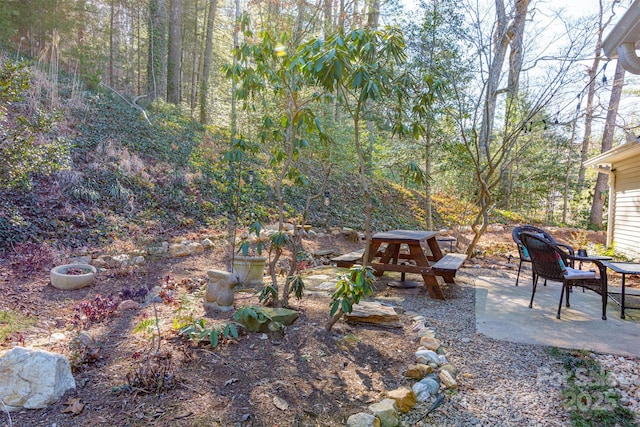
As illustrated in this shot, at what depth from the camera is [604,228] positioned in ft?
38.1

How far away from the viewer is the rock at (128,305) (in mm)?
3095

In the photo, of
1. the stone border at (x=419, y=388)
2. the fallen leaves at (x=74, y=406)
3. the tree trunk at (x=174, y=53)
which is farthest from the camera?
the tree trunk at (x=174, y=53)

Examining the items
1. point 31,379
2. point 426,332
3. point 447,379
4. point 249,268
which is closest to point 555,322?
point 426,332

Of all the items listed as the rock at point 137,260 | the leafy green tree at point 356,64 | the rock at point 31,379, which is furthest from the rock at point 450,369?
the rock at point 137,260

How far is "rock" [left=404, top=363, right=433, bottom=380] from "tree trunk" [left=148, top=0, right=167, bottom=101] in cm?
1033

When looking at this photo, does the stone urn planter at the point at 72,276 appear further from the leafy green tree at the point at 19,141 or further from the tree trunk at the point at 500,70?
the tree trunk at the point at 500,70

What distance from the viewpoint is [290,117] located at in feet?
9.47

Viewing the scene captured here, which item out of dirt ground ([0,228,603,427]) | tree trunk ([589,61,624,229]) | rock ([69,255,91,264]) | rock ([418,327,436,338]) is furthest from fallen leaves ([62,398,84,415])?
tree trunk ([589,61,624,229])

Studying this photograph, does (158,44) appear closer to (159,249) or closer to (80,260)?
(159,249)

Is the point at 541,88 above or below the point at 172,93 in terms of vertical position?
below

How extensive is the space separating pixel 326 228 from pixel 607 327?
4885mm

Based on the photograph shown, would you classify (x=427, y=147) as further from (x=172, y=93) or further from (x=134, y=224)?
(x=172, y=93)

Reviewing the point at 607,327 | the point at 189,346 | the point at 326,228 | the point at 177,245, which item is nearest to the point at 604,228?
the point at 326,228

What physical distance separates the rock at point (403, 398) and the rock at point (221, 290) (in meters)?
1.60
